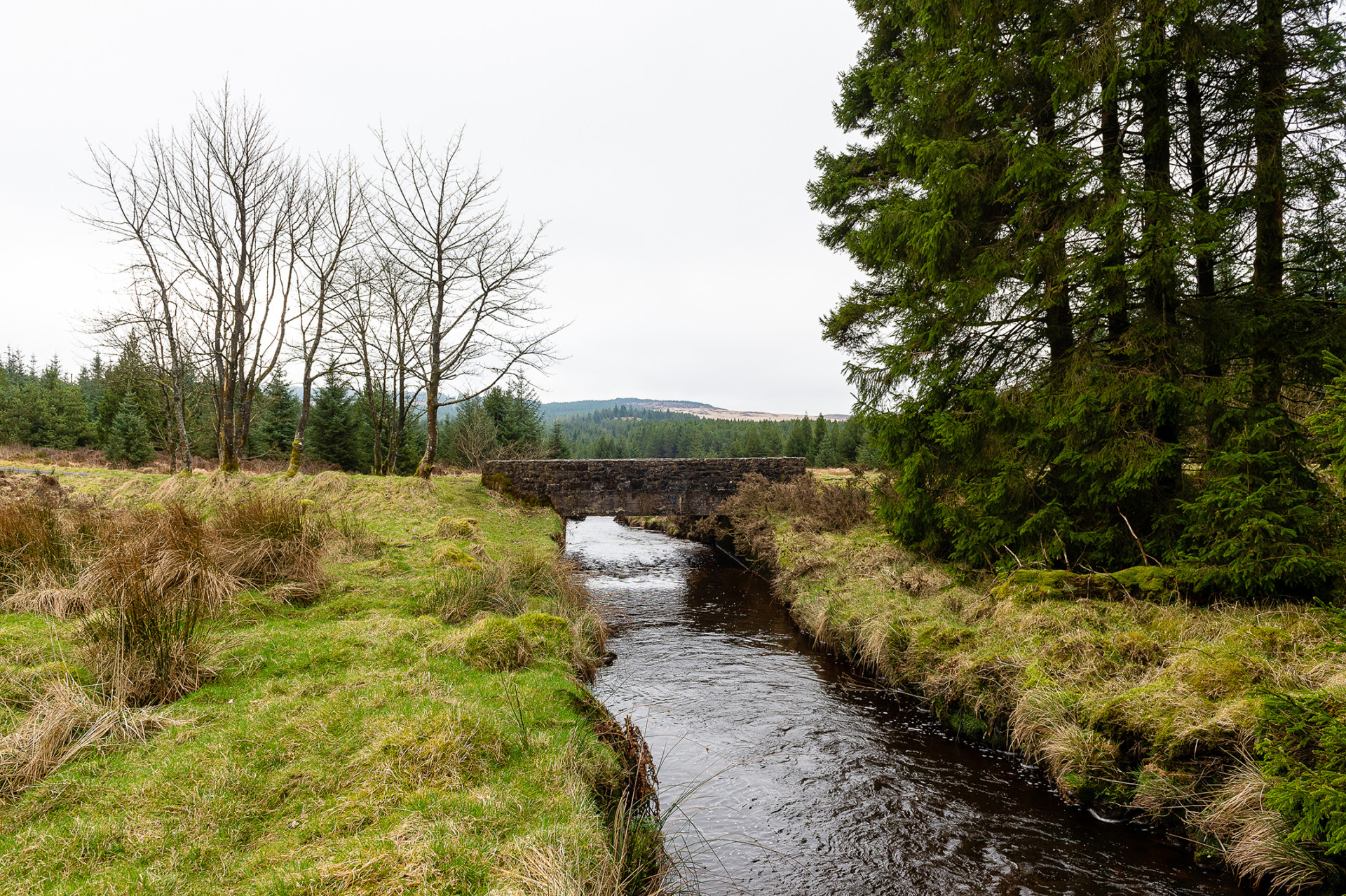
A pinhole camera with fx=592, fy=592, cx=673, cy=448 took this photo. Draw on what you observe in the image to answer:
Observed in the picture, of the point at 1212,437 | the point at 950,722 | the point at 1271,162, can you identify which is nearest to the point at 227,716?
the point at 950,722

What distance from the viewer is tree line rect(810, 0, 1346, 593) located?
663 centimetres

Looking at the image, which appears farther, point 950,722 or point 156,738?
point 950,722

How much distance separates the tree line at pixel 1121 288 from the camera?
663 cm

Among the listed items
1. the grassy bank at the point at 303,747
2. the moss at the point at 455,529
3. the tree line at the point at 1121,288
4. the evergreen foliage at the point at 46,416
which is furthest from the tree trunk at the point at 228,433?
the evergreen foliage at the point at 46,416

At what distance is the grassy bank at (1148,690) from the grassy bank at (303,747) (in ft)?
12.7

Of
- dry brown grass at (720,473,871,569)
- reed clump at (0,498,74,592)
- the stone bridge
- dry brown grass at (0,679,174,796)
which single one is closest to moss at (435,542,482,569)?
reed clump at (0,498,74,592)

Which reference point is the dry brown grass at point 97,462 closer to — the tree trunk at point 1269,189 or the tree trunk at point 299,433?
the tree trunk at point 299,433

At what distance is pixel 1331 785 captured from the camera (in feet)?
10.6

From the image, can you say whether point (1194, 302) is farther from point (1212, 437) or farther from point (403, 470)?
point (403, 470)

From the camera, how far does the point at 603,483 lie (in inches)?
703

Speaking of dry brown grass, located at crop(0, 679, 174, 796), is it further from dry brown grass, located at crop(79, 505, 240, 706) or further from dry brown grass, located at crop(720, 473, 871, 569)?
dry brown grass, located at crop(720, 473, 871, 569)

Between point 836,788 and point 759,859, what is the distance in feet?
4.17

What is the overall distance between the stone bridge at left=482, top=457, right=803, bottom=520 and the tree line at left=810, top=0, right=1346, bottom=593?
8.74 meters

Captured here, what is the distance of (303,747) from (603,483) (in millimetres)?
13914
